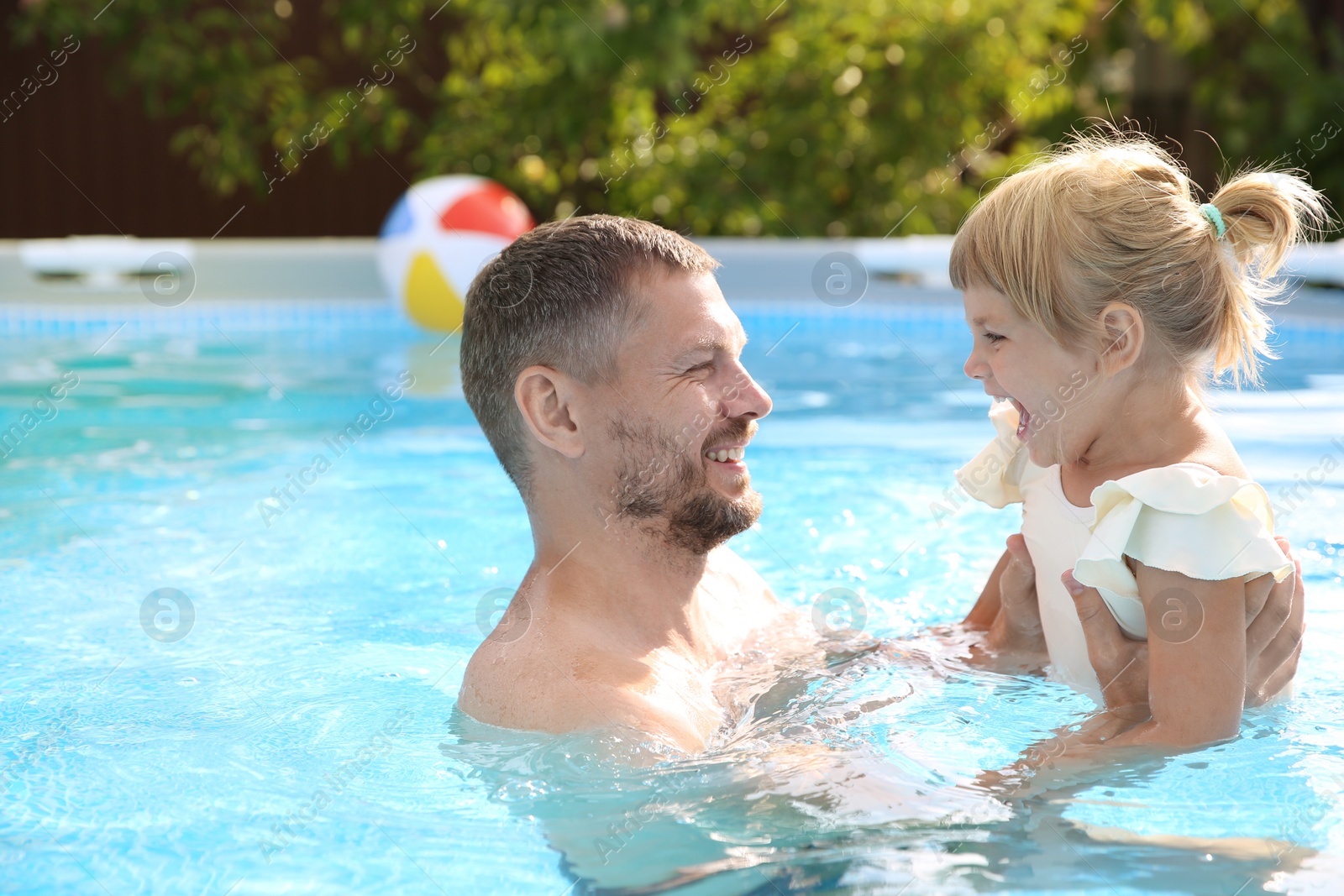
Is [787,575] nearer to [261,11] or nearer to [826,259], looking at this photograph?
[826,259]

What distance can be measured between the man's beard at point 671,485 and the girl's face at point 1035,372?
1.59ft

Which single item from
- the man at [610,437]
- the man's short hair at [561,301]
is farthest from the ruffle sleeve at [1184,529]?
the man's short hair at [561,301]

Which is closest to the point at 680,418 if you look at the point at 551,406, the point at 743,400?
the point at 743,400

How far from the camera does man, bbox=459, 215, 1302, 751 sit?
98.9 inches

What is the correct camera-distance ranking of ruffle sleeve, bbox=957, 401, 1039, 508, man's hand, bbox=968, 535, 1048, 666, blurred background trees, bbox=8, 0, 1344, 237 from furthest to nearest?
blurred background trees, bbox=8, 0, 1344, 237 < ruffle sleeve, bbox=957, 401, 1039, 508 < man's hand, bbox=968, 535, 1048, 666

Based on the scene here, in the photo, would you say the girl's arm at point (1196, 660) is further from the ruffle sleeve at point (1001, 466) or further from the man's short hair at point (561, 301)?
the man's short hair at point (561, 301)

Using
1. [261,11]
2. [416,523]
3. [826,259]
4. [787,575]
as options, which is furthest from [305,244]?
[787,575]

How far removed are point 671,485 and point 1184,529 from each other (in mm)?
912

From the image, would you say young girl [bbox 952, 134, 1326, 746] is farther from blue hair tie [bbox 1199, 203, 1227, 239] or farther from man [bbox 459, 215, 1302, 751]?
man [bbox 459, 215, 1302, 751]

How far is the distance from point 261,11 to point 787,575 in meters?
9.68

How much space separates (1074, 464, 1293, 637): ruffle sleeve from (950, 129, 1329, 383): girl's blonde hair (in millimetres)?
264

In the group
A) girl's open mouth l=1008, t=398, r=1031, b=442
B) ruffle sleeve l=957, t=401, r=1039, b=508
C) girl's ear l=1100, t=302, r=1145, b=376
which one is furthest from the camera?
ruffle sleeve l=957, t=401, r=1039, b=508

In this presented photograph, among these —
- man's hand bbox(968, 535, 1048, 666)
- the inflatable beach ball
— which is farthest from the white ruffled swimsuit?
the inflatable beach ball

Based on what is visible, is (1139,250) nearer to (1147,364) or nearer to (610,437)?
(1147,364)
